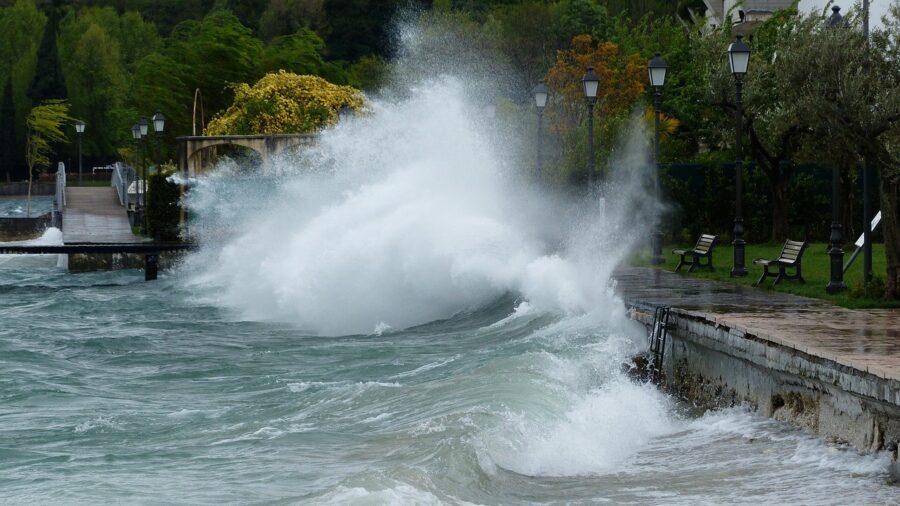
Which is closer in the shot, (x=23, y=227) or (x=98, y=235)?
(x=98, y=235)

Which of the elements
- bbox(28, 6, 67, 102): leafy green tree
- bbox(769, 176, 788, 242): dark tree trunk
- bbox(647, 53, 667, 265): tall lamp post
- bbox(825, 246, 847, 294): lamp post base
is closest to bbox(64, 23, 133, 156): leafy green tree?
bbox(28, 6, 67, 102): leafy green tree

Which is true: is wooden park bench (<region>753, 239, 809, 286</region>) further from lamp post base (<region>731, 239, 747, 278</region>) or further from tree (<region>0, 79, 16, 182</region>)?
tree (<region>0, 79, 16, 182</region>)

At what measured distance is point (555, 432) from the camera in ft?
42.9

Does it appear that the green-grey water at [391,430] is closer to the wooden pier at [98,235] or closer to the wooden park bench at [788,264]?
the wooden park bench at [788,264]

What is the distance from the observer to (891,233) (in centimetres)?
1761

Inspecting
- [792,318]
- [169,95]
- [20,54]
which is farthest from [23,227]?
[20,54]

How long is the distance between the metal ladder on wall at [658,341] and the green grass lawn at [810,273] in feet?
7.36

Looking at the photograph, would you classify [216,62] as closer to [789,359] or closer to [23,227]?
[23,227]

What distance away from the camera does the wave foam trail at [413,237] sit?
24609 millimetres

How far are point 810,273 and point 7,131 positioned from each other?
91250mm

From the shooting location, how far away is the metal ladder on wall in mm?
16766

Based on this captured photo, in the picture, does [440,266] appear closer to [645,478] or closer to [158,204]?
[645,478]

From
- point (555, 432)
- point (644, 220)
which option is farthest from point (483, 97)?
point (555, 432)

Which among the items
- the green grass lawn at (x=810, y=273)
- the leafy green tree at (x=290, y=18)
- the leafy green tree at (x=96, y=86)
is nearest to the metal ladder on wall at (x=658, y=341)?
the green grass lawn at (x=810, y=273)
